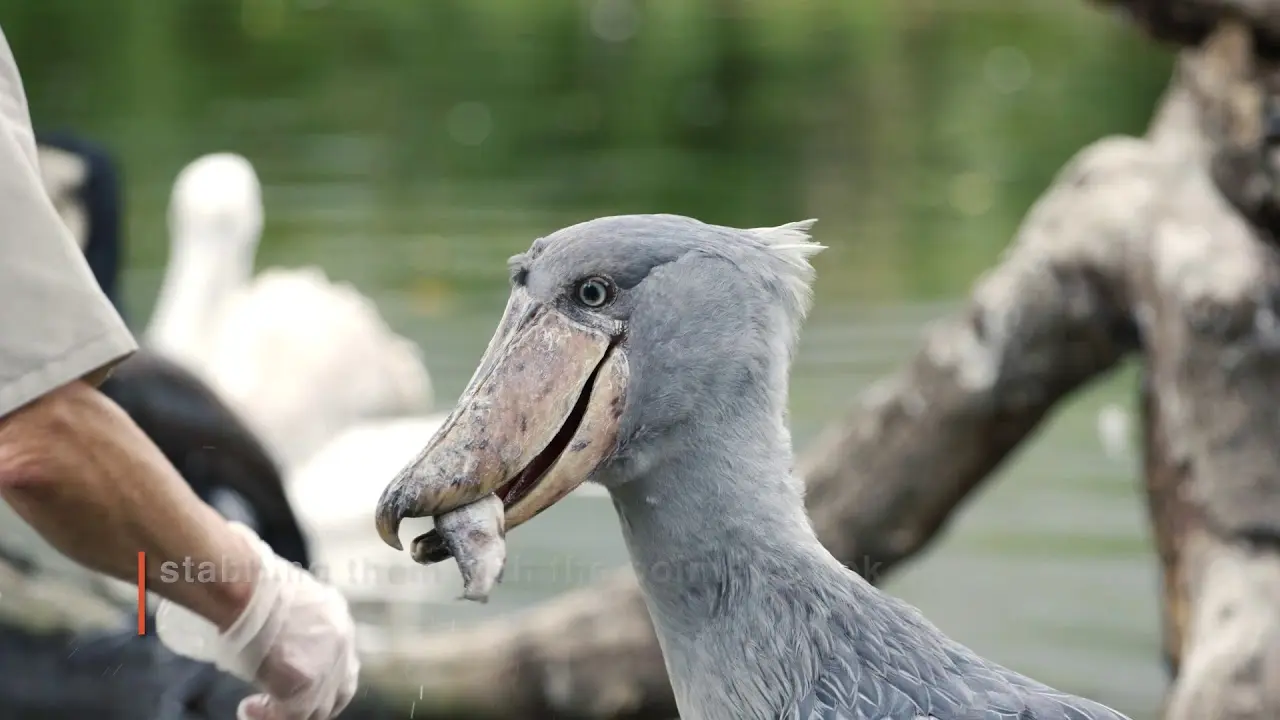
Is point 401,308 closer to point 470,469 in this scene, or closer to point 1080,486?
point 1080,486

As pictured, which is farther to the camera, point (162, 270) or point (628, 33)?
point (628, 33)

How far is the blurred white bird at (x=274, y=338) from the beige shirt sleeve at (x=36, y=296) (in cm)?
411

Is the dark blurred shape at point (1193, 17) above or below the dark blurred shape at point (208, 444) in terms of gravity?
above

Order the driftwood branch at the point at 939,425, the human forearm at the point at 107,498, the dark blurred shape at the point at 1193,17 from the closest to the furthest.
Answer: the human forearm at the point at 107,498 < the dark blurred shape at the point at 1193,17 < the driftwood branch at the point at 939,425

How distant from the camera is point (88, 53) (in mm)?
16016

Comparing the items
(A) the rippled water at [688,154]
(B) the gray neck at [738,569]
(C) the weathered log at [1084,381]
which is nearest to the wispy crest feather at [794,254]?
(B) the gray neck at [738,569]

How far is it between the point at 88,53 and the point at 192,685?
553 inches

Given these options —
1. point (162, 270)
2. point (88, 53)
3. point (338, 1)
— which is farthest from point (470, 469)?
point (338, 1)

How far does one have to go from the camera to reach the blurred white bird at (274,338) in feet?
21.4

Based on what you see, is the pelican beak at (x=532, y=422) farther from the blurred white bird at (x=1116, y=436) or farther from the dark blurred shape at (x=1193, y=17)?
the blurred white bird at (x=1116, y=436)

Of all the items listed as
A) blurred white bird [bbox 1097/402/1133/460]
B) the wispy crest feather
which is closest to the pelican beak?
the wispy crest feather

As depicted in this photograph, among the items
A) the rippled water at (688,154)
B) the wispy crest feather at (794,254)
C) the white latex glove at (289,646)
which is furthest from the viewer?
the rippled water at (688,154)

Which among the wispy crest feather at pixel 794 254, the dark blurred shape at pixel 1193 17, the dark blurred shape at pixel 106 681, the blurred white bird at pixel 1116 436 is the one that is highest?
the dark blurred shape at pixel 1193 17

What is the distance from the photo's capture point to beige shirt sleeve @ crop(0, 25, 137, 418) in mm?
2031
